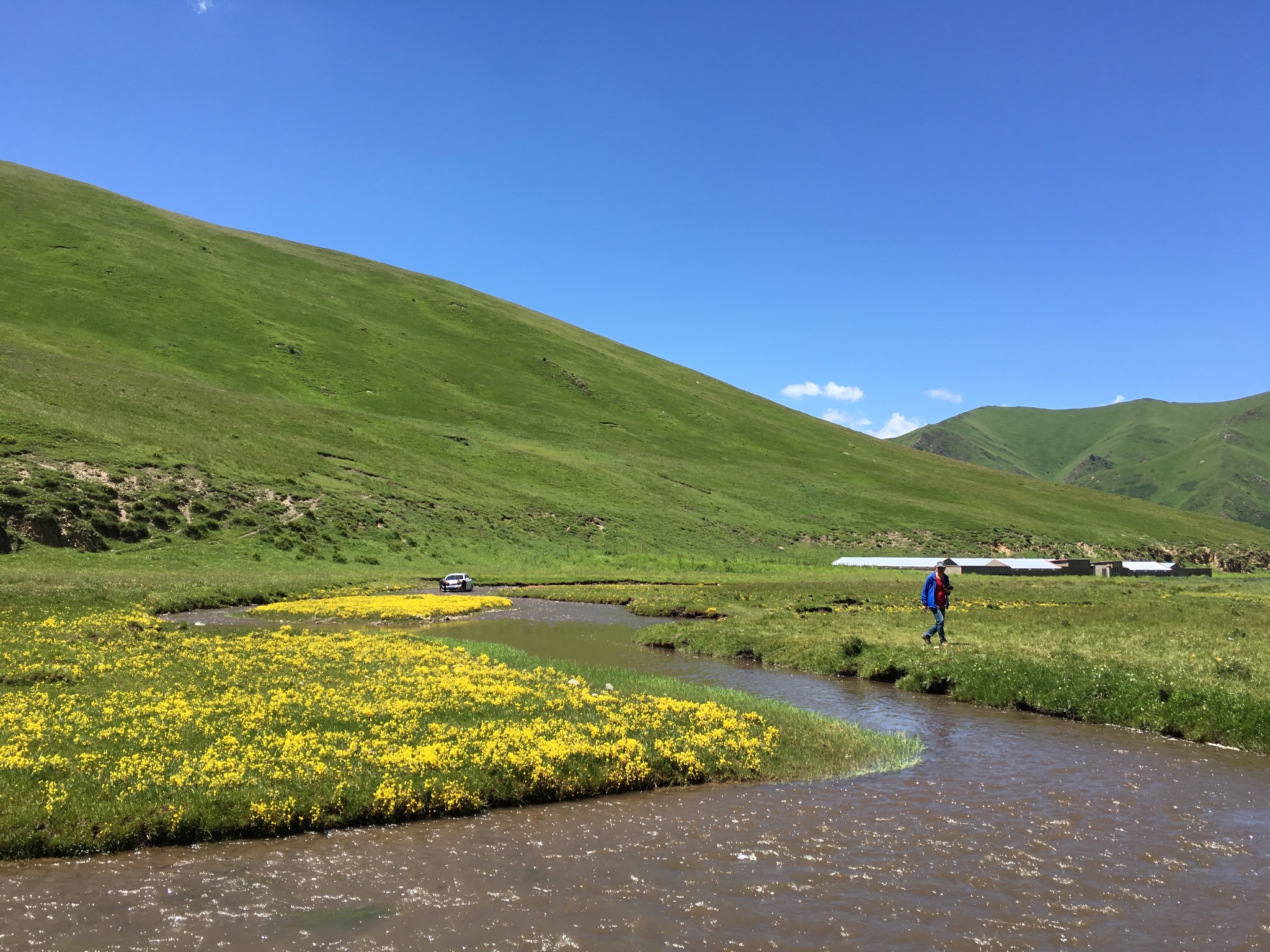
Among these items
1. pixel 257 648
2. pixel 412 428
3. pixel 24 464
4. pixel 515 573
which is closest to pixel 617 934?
pixel 257 648

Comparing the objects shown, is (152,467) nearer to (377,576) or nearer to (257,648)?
(377,576)

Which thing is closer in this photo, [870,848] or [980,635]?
[870,848]

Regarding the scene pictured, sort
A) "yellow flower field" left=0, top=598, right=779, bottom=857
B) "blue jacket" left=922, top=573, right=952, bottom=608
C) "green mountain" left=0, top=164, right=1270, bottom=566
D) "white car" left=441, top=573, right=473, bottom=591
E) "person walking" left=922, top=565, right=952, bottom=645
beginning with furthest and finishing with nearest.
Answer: "green mountain" left=0, top=164, right=1270, bottom=566 → "white car" left=441, top=573, right=473, bottom=591 → "blue jacket" left=922, top=573, right=952, bottom=608 → "person walking" left=922, top=565, right=952, bottom=645 → "yellow flower field" left=0, top=598, right=779, bottom=857

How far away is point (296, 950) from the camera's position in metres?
8.95

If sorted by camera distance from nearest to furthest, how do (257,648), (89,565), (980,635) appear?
(257,648) → (980,635) → (89,565)

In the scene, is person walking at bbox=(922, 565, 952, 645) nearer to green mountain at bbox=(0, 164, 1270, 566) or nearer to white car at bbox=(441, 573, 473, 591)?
white car at bbox=(441, 573, 473, 591)

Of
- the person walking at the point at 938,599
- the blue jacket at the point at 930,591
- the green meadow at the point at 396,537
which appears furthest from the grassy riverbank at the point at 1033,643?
the blue jacket at the point at 930,591

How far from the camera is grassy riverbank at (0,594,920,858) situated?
12430 mm

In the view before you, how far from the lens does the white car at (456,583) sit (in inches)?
2365

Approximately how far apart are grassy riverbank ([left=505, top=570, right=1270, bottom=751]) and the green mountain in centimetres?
3167

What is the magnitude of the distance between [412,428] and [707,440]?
199ft

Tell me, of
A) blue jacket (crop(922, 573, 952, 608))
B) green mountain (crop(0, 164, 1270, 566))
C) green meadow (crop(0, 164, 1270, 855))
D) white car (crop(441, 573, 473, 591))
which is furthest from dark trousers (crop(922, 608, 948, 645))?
green mountain (crop(0, 164, 1270, 566))

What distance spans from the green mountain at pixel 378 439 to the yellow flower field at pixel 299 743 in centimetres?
4650

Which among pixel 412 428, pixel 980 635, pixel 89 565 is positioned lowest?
pixel 89 565
